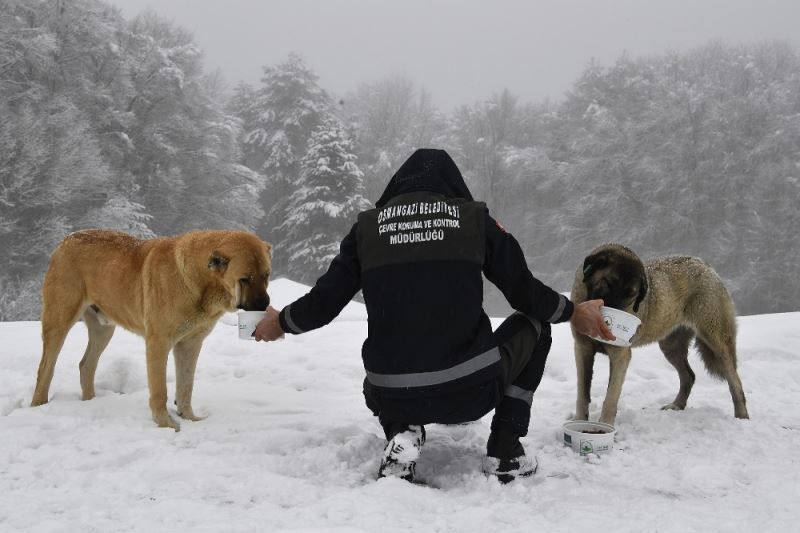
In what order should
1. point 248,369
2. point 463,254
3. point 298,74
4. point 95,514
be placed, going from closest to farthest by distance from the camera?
point 95,514
point 463,254
point 248,369
point 298,74

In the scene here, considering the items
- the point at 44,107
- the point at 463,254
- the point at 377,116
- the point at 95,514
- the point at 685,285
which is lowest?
the point at 95,514

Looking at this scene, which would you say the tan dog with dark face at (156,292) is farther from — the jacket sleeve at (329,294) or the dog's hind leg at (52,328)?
the jacket sleeve at (329,294)

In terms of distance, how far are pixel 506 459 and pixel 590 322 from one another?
87cm

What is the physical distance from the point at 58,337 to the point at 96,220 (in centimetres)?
1838

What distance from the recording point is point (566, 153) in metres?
34.1

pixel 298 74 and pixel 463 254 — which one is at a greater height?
pixel 298 74

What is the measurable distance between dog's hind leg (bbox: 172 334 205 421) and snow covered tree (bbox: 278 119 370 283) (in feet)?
72.9

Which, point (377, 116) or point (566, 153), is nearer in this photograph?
point (566, 153)

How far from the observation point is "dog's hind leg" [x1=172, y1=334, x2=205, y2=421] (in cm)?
388

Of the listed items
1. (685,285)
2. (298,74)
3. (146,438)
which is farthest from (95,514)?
(298,74)

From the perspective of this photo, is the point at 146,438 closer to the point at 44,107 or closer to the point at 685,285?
the point at 685,285

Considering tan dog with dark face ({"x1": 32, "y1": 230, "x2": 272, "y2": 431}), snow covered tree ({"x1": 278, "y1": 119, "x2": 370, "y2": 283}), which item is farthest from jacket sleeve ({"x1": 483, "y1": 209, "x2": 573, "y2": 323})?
snow covered tree ({"x1": 278, "y1": 119, "x2": 370, "y2": 283})

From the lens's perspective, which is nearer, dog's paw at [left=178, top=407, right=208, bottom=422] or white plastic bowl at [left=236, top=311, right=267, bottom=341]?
white plastic bowl at [left=236, top=311, right=267, bottom=341]

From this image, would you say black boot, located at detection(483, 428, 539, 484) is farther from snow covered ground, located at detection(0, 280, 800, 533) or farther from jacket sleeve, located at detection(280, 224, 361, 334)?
jacket sleeve, located at detection(280, 224, 361, 334)
